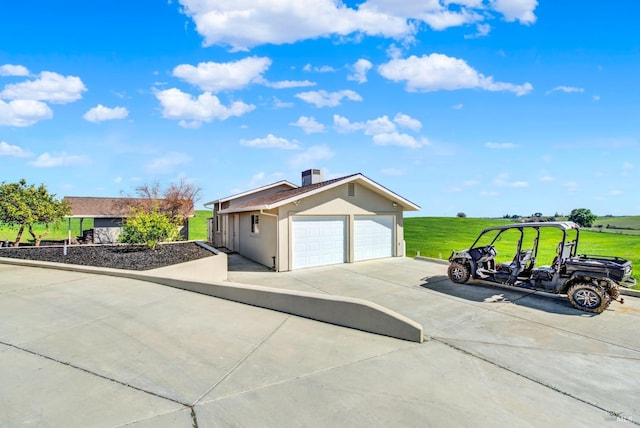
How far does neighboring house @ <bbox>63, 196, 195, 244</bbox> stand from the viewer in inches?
854

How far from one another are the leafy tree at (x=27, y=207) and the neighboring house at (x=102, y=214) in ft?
4.65

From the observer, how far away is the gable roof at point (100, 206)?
2162 cm

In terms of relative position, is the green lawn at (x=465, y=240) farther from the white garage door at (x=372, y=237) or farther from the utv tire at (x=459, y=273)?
the utv tire at (x=459, y=273)

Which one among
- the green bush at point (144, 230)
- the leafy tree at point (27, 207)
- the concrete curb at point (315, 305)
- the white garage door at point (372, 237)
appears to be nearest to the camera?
the concrete curb at point (315, 305)

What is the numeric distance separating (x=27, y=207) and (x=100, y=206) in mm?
5142

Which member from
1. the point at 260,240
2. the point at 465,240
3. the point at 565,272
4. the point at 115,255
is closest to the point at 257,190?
the point at 260,240

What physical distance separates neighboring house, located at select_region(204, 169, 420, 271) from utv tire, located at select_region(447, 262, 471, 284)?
14.8ft

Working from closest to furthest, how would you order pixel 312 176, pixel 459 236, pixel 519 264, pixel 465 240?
pixel 519 264 < pixel 312 176 < pixel 465 240 < pixel 459 236

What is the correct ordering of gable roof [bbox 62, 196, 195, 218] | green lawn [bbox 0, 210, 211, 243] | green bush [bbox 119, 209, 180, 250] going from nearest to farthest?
green bush [bbox 119, 209, 180, 250]
gable roof [bbox 62, 196, 195, 218]
green lawn [bbox 0, 210, 211, 243]

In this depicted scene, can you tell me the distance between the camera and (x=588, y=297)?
7457mm

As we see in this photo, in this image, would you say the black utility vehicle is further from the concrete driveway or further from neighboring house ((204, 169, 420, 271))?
neighboring house ((204, 169, 420, 271))

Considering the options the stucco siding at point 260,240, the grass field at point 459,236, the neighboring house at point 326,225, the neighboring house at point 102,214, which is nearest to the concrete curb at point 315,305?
the neighboring house at point 326,225

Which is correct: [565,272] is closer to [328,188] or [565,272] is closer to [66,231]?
[328,188]

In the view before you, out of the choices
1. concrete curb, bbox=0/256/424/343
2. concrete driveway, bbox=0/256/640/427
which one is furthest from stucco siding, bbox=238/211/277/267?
concrete driveway, bbox=0/256/640/427
